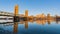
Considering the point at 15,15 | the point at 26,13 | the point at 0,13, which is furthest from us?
the point at 26,13

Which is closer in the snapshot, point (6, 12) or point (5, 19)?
point (6, 12)

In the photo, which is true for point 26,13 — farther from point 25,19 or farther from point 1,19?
point 1,19

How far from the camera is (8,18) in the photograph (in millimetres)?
12758

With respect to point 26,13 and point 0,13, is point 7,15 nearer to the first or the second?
point 0,13

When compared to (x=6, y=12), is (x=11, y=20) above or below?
below

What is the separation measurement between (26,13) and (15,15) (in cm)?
278

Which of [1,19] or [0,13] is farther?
[1,19]

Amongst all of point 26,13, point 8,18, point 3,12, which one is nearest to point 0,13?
point 3,12

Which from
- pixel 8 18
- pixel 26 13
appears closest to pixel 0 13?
pixel 8 18

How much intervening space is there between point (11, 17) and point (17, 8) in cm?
107

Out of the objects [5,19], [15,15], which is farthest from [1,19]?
[15,15]

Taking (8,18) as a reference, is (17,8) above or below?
above

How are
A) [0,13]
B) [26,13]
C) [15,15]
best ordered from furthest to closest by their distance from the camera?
[26,13], [15,15], [0,13]

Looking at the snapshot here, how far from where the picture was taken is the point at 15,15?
12.4 m
